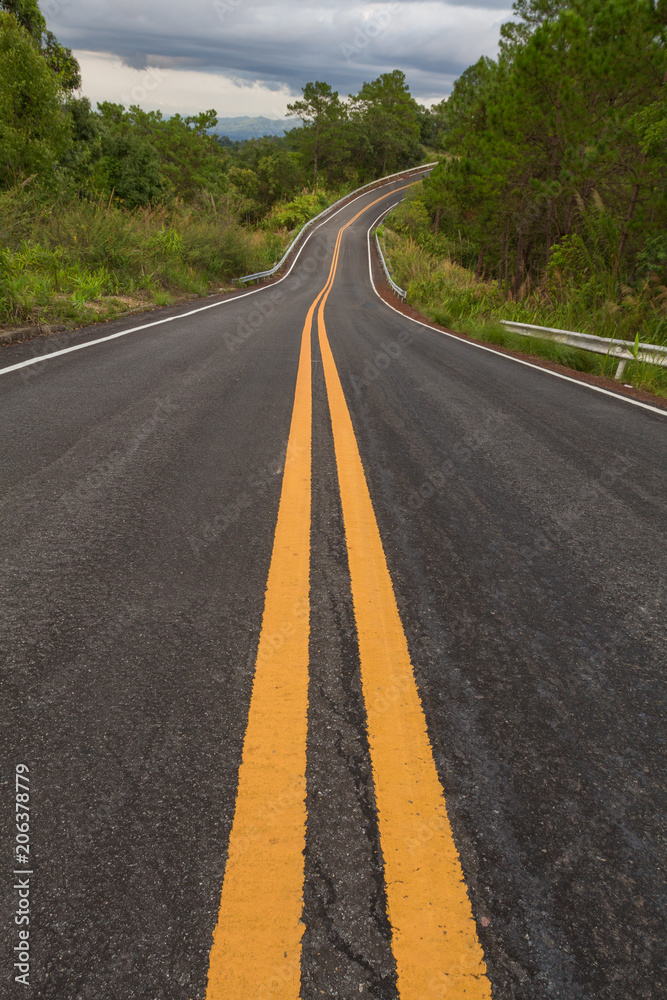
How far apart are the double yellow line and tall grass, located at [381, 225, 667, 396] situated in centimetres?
695

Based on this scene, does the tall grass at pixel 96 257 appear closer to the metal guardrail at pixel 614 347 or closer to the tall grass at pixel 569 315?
the tall grass at pixel 569 315

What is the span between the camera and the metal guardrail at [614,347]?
7309 millimetres

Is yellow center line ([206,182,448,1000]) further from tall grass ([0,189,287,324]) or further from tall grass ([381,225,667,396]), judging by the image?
tall grass ([0,189,287,324])

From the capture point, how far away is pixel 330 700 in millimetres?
1490

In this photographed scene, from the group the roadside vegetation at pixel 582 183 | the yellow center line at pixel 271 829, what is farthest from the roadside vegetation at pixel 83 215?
the roadside vegetation at pixel 582 183

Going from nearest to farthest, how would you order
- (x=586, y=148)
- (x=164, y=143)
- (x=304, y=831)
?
(x=304, y=831) < (x=586, y=148) < (x=164, y=143)

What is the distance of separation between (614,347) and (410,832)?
837cm

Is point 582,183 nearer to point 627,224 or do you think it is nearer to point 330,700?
point 627,224

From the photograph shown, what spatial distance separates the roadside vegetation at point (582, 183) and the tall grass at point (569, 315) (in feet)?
0.10

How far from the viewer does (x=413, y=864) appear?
3.58 ft

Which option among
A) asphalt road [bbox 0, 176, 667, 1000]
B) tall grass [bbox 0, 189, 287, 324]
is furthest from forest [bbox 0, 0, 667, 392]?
asphalt road [bbox 0, 176, 667, 1000]

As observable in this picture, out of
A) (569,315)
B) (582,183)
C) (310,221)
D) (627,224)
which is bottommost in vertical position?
(569,315)

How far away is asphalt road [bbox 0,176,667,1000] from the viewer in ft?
3.19

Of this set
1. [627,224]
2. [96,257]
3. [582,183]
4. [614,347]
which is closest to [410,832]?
[614,347]
